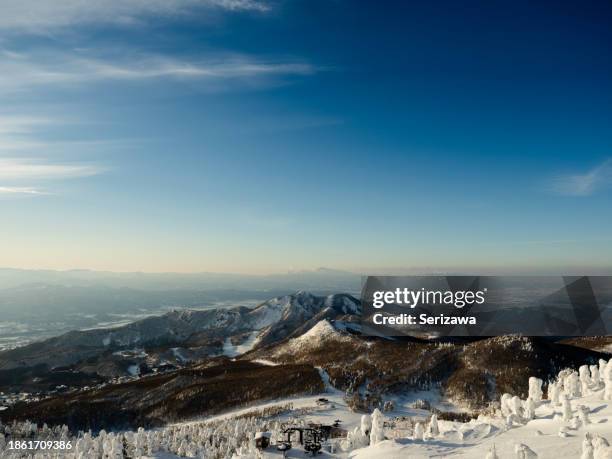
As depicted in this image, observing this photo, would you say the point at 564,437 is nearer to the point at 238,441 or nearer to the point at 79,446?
the point at 238,441

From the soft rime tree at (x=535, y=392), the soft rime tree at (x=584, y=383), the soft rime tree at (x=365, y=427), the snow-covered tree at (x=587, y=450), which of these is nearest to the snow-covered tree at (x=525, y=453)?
the snow-covered tree at (x=587, y=450)

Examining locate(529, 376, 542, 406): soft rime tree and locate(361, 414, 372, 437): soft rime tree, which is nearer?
locate(529, 376, 542, 406): soft rime tree

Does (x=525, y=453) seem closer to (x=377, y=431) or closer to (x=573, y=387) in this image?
(x=377, y=431)

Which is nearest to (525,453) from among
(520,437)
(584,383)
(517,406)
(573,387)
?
(520,437)

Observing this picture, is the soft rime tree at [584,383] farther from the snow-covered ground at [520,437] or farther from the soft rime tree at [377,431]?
the soft rime tree at [377,431]

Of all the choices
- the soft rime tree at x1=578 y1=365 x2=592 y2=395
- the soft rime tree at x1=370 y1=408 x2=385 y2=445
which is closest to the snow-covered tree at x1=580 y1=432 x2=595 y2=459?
the soft rime tree at x1=578 y1=365 x2=592 y2=395

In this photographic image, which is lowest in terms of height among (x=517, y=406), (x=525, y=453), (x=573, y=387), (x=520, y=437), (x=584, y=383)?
(x=517, y=406)

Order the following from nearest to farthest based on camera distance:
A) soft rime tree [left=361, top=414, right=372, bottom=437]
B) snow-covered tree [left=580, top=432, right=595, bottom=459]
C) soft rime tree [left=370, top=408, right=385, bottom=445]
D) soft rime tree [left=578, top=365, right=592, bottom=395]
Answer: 1. snow-covered tree [left=580, top=432, right=595, bottom=459]
2. soft rime tree [left=578, top=365, right=592, bottom=395]
3. soft rime tree [left=370, top=408, right=385, bottom=445]
4. soft rime tree [left=361, top=414, right=372, bottom=437]

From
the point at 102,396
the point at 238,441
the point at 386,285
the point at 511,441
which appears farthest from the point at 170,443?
the point at 102,396

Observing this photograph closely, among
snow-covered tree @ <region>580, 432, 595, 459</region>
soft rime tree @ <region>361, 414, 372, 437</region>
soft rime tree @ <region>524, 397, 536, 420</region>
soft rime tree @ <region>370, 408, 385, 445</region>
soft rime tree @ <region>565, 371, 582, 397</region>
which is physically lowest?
soft rime tree @ <region>361, 414, 372, 437</region>

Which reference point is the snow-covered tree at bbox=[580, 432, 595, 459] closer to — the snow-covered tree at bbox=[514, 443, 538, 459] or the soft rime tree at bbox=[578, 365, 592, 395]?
the snow-covered tree at bbox=[514, 443, 538, 459]

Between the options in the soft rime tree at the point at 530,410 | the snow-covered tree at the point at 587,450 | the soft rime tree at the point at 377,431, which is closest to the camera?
the snow-covered tree at the point at 587,450
